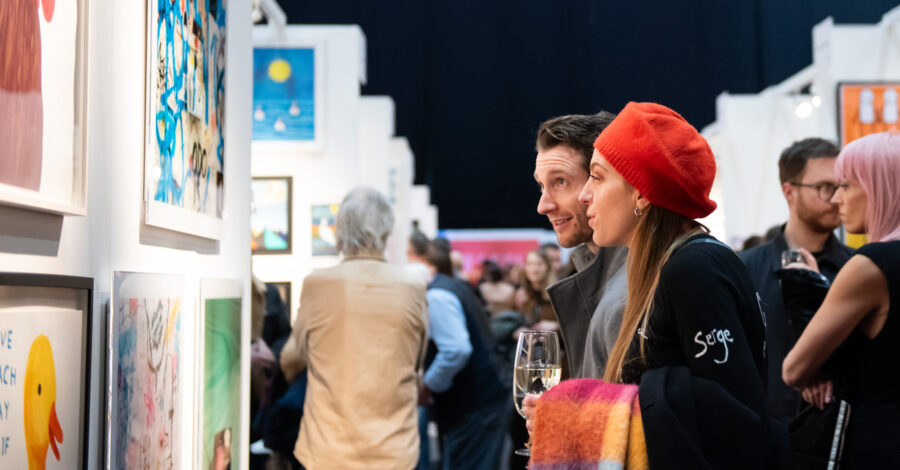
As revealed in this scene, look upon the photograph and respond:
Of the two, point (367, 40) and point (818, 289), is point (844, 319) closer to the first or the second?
point (818, 289)

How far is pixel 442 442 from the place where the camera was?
6.23 metres

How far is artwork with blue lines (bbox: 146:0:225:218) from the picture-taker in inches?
77.0

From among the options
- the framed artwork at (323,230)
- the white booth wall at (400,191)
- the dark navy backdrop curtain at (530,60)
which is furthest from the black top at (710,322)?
the white booth wall at (400,191)

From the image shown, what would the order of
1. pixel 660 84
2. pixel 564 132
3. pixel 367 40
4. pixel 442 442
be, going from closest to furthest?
pixel 564 132 < pixel 442 442 < pixel 367 40 < pixel 660 84

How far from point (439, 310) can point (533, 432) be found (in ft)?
11.4

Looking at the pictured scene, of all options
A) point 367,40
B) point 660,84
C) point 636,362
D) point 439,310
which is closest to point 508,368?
point 439,310

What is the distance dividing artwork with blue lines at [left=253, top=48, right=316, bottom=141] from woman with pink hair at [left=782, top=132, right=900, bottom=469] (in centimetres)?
456

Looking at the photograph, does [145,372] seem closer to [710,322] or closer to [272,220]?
[710,322]

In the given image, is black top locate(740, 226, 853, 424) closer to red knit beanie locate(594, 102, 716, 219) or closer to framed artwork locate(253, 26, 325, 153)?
red knit beanie locate(594, 102, 716, 219)

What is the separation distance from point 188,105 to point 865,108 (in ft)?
18.7

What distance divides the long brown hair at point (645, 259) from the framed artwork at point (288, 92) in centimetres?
491

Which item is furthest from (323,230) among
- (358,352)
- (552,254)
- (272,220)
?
(358,352)

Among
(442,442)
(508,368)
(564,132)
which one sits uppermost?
(564,132)

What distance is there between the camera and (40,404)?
134cm
